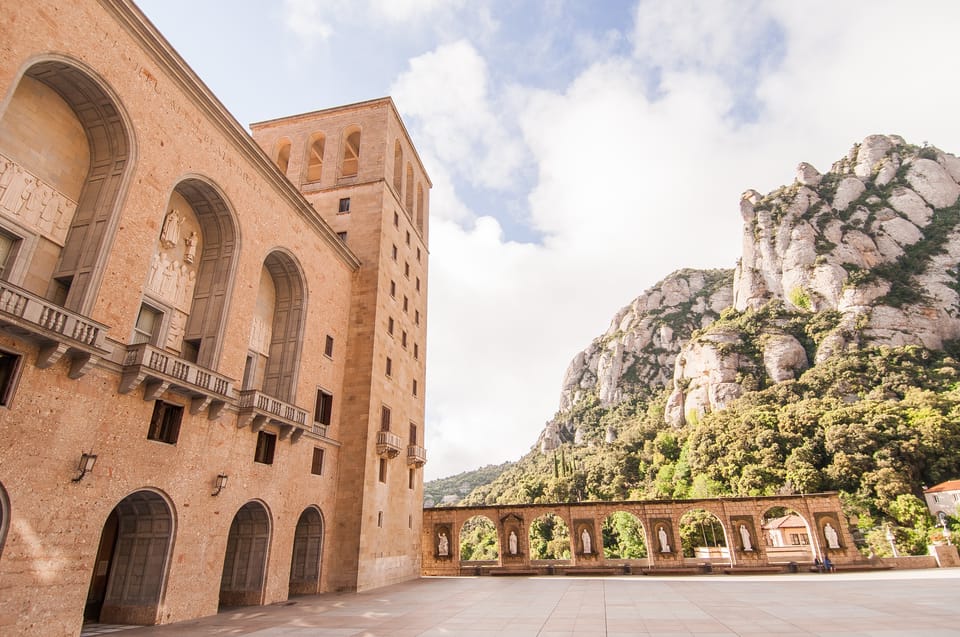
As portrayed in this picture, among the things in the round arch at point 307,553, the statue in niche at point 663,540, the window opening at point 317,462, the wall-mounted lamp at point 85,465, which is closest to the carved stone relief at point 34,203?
the wall-mounted lamp at point 85,465

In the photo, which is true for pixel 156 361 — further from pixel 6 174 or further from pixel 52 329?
pixel 6 174

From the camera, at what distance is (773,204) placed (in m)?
110

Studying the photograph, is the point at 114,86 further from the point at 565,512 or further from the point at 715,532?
the point at 715,532

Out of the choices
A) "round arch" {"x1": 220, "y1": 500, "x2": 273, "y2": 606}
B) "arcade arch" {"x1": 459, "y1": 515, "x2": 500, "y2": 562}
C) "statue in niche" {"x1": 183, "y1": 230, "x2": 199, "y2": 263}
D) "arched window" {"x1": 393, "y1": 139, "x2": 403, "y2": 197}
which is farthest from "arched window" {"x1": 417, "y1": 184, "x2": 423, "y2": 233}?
"arcade arch" {"x1": 459, "y1": 515, "x2": 500, "y2": 562}

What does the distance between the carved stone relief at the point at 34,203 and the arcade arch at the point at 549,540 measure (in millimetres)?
60427

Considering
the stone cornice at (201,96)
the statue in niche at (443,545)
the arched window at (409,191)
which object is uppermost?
the arched window at (409,191)

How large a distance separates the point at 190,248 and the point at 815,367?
96.0m

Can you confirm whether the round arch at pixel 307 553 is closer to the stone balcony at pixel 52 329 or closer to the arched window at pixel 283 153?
the stone balcony at pixel 52 329

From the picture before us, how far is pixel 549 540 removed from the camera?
3000 inches

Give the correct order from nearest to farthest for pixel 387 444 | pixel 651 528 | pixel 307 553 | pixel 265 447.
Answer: pixel 265 447 < pixel 307 553 < pixel 387 444 < pixel 651 528

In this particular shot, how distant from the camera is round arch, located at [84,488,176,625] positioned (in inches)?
582

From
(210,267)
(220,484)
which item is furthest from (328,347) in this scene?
(220,484)

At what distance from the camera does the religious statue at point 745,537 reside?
1270 inches

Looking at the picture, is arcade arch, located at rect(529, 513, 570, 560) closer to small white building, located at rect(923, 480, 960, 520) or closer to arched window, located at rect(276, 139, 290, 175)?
small white building, located at rect(923, 480, 960, 520)
